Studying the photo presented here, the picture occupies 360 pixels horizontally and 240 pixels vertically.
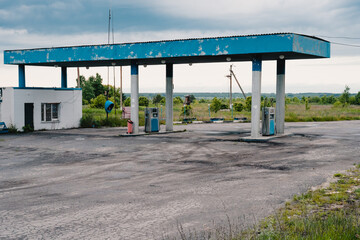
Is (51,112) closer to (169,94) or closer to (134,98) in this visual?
(134,98)

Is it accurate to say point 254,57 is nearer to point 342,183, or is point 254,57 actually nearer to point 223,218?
point 342,183

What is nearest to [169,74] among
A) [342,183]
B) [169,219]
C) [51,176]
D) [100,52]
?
[100,52]

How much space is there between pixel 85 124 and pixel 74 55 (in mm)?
7238

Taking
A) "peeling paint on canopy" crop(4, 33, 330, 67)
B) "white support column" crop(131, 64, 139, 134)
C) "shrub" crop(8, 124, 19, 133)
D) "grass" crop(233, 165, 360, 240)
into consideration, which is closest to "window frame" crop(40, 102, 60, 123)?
"shrub" crop(8, 124, 19, 133)

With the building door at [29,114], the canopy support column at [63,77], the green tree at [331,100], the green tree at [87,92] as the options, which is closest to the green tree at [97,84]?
the green tree at [87,92]

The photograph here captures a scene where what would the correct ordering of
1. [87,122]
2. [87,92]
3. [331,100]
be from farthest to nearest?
[331,100] < [87,92] < [87,122]

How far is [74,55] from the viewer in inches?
1025

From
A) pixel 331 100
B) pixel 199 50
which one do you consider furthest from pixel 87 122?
pixel 331 100

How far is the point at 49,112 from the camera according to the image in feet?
97.4

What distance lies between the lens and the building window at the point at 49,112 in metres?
29.2

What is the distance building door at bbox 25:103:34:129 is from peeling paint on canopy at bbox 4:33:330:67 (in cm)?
307

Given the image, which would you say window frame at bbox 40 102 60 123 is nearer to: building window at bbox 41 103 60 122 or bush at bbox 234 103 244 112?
building window at bbox 41 103 60 122

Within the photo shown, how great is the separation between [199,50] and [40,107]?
1317 centimetres

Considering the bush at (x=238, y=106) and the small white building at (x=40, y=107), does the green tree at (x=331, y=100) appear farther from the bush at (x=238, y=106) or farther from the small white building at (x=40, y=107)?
the small white building at (x=40, y=107)
